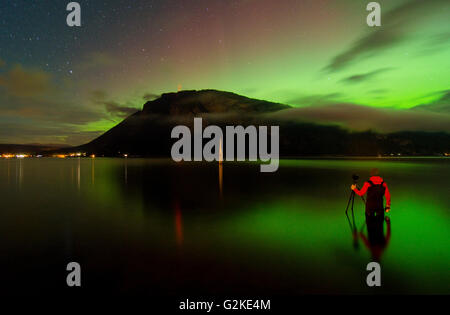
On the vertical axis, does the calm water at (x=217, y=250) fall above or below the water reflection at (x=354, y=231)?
below

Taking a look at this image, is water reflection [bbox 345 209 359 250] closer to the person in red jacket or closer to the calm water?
the calm water

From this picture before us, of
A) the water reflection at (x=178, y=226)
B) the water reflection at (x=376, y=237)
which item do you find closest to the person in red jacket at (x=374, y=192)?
the water reflection at (x=376, y=237)

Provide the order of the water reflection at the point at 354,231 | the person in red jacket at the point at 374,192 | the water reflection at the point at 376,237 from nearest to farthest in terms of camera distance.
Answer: the water reflection at the point at 376,237 → the water reflection at the point at 354,231 → the person in red jacket at the point at 374,192

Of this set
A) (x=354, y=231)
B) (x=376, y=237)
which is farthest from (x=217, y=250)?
(x=376, y=237)

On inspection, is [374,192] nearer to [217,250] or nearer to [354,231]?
[354,231]

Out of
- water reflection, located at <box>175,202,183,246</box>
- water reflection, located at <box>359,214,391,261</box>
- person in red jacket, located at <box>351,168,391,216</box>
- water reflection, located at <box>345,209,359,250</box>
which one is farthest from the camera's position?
person in red jacket, located at <box>351,168,391,216</box>

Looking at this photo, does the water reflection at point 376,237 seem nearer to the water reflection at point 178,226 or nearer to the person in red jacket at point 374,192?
the person in red jacket at point 374,192

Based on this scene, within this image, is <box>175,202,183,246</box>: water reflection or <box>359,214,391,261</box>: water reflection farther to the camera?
<box>175,202,183,246</box>: water reflection

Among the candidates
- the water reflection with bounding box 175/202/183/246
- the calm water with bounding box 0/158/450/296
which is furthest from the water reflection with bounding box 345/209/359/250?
the water reflection with bounding box 175/202/183/246

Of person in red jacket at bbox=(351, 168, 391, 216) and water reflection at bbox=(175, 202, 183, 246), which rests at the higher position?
person in red jacket at bbox=(351, 168, 391, 216)

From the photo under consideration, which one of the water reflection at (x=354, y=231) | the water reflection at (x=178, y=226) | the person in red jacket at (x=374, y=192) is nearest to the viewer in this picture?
the water reflection at (x=354, y=231)
